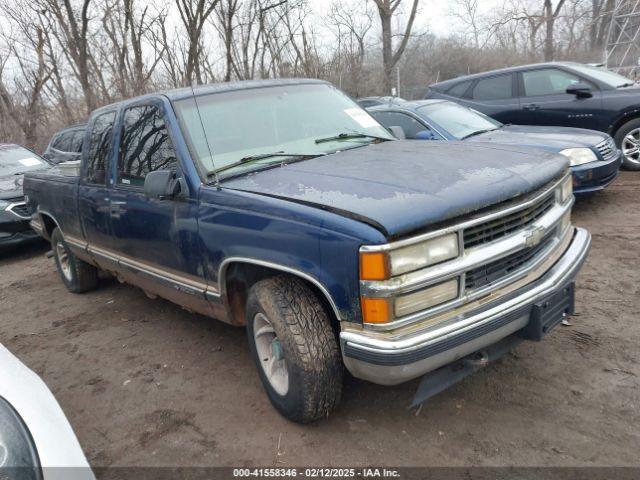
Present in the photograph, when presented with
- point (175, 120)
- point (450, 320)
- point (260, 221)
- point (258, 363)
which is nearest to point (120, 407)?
point (258, 363)

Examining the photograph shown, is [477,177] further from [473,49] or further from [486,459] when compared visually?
[473,49]

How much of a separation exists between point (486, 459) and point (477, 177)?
138 cm

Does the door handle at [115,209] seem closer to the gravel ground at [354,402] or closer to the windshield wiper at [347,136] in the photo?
the gravel ground at [354,402]

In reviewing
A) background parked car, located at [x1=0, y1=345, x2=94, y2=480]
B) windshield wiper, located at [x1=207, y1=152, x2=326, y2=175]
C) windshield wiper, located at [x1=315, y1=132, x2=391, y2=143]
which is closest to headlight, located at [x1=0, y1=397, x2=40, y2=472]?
background parked car, located at [x1=0, y1=345, x2=94, y2=480]

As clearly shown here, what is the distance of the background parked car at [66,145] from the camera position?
10750mm

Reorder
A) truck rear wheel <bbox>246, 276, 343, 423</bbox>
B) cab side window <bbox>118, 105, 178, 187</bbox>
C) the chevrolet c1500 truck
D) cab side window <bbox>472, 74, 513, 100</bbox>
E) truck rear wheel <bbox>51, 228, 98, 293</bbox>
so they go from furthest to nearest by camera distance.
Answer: cab side window <bbox>472, 74, 513, 100</bbox> → truck rear wheel <bbox>51, 228, 98, 293</bbox> → cab side window <bbox>118, 105, 178, 187</bbox> → truck rear wheel <bbox>246, 276, 343, 423</bbox> → the chevrolet c1500 truck

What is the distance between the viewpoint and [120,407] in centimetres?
330

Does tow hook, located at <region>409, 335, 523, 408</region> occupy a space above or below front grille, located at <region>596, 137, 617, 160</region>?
below

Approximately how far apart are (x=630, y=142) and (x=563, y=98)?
1.18 metres

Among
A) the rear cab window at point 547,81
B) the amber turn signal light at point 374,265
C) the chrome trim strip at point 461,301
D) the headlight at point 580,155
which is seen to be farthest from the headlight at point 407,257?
the rear cab window at point 547,81

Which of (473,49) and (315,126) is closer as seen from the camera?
(315,126)

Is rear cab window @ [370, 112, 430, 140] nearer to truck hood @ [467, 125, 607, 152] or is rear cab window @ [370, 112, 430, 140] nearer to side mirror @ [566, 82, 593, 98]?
truck hood @ [467, 125, 607, 152]

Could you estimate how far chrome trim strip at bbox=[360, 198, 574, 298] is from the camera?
217cm

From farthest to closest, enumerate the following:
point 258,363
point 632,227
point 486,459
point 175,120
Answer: point 632,227 < point 175,120 < point 258,363 < point 486,459
